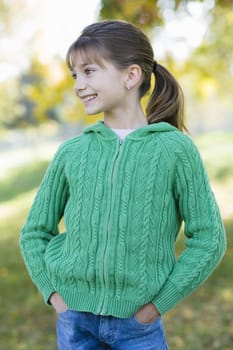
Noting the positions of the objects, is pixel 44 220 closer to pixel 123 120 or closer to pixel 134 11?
pixel 123 120

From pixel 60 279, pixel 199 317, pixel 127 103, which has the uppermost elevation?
pixel 127 103

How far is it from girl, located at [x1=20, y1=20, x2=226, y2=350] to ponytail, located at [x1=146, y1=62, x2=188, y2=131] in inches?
4.9

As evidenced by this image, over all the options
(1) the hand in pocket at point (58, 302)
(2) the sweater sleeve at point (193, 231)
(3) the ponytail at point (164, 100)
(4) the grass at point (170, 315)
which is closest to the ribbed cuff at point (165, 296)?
(2) the sweater sleeve at point (193, 231)

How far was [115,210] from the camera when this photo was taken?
6.83ft

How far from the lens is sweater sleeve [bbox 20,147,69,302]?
224 centimetres

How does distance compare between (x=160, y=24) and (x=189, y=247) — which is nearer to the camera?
(x=189, y=247)

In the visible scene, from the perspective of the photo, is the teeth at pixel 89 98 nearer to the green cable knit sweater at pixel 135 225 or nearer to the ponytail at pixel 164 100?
the green cable knit sweater at pixel 135 225

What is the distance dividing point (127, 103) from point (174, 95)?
23 cm

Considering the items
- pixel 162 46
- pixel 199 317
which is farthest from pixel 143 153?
pixel 162 46

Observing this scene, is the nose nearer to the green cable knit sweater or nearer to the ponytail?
the green cable knit sweater

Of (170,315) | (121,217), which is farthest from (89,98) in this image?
(170,315)

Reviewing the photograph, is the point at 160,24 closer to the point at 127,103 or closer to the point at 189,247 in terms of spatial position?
the point at 127,103

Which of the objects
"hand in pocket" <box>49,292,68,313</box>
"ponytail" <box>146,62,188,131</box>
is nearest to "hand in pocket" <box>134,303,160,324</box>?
"hand in pocket" <box>49,292,68,313</box>

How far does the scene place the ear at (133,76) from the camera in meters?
2.21
